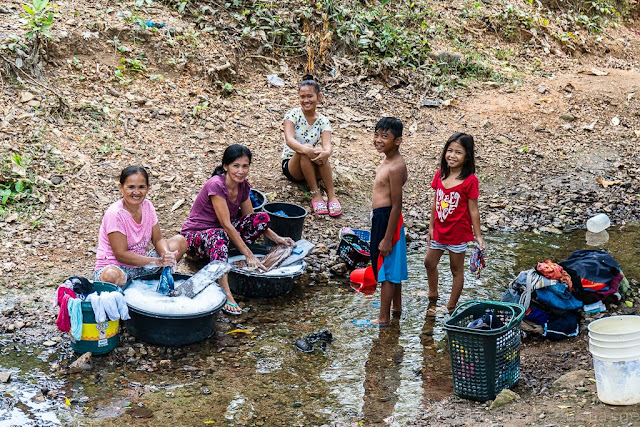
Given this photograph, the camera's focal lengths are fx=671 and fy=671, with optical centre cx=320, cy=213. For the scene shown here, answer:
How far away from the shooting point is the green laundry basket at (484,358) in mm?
4020

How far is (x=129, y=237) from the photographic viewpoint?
16.7 ft

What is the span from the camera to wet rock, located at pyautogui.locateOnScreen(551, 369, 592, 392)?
13.6 ft

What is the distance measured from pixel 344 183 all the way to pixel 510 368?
4.06 metres

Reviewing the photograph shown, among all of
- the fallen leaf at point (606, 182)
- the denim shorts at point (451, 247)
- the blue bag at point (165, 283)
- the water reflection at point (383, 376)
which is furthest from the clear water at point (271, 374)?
the fallen leaf at point (606, 182)

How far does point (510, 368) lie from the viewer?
13.7ft

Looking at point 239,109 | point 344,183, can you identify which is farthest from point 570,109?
point 239,109

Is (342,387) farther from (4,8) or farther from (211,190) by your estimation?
(4,8)

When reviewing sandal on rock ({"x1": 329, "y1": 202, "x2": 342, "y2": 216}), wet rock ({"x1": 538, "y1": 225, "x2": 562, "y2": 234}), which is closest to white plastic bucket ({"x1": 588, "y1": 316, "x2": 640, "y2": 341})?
wet rock ({"x1": 538, "y1": 225, "x2": 562, "y2": 234})

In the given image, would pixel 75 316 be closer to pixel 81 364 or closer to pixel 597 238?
pixel 81 364

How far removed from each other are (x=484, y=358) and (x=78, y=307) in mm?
2598

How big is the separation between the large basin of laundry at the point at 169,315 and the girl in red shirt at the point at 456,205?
1.81 metres

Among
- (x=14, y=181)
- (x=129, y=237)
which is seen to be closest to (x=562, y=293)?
(x=129, y=237)

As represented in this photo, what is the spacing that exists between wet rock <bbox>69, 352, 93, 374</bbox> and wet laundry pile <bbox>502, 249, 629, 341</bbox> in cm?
307

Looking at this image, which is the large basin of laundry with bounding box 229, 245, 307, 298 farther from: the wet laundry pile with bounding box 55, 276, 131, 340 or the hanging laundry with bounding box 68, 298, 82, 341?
the hanging laundry with bounding box 68, 298, 82, 341
